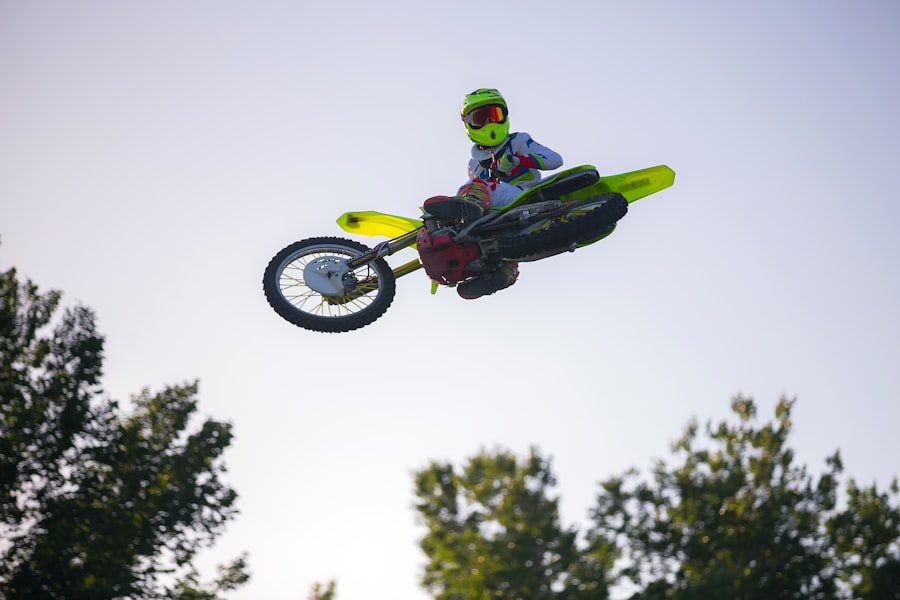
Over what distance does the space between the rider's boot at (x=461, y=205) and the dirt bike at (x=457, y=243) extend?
102 mm

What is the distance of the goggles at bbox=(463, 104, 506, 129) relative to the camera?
11.1 metres

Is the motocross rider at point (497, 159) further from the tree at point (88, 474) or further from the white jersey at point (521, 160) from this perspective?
the tree at point (88, 474)

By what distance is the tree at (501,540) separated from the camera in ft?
94.1

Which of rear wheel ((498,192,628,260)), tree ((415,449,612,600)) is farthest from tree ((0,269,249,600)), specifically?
rear wheel ((498,192,628,260))

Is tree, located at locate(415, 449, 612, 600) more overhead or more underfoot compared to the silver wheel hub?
more overhead

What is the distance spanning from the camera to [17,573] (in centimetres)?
2348

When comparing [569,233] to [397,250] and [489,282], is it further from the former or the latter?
[397,250]

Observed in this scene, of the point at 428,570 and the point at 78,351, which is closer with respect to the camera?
the point at 78,351

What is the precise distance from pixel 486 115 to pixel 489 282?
5.70ft

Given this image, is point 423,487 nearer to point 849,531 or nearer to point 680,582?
point 680,582

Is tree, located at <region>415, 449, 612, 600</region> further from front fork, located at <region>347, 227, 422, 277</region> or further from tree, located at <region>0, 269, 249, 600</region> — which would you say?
front fork, located at <region>347, 227, 422, 277</region>

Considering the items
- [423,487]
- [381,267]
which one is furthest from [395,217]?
[423,487]

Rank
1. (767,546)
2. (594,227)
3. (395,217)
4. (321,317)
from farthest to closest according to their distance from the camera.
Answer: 1. (767,546)
2. (395,217)
3. (321,317)
4. (594,227)

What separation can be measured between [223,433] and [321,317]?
1667 cm
